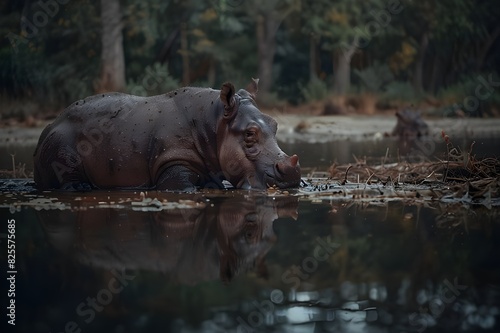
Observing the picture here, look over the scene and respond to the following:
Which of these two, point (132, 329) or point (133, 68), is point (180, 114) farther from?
point (133, 68)

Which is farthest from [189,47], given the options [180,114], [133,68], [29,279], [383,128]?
[29,279]

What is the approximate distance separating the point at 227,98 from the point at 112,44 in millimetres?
16197

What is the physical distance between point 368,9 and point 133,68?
7.47 meters

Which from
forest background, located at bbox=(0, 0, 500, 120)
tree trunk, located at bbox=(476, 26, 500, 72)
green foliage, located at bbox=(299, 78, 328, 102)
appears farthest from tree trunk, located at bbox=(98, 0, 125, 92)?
tree trunk, located at bbox=(476, 26, 500, 72)

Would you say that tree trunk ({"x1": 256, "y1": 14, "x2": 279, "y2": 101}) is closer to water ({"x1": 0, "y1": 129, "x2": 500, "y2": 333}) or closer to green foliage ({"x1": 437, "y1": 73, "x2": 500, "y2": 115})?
green foliage ({"x1": 437, "y1": 73, "x2": 500, "y2": 115})

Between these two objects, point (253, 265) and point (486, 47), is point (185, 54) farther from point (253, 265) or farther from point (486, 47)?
point (253, 265)

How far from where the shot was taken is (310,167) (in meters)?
9.64

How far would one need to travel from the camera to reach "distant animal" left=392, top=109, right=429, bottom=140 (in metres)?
16.2

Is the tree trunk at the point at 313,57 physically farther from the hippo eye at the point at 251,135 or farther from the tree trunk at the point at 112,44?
the hippo eye at the point at 251,135

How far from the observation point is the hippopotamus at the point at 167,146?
23.4 ft

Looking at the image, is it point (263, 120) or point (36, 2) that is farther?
point (36, 2)

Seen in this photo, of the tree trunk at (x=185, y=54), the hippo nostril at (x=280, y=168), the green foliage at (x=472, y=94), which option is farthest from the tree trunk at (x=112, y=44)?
the hippo nostril at (x=280, y=168)

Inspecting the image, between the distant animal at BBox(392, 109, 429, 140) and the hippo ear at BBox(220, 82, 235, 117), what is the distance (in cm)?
937

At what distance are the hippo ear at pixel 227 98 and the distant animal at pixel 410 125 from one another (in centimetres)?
937
